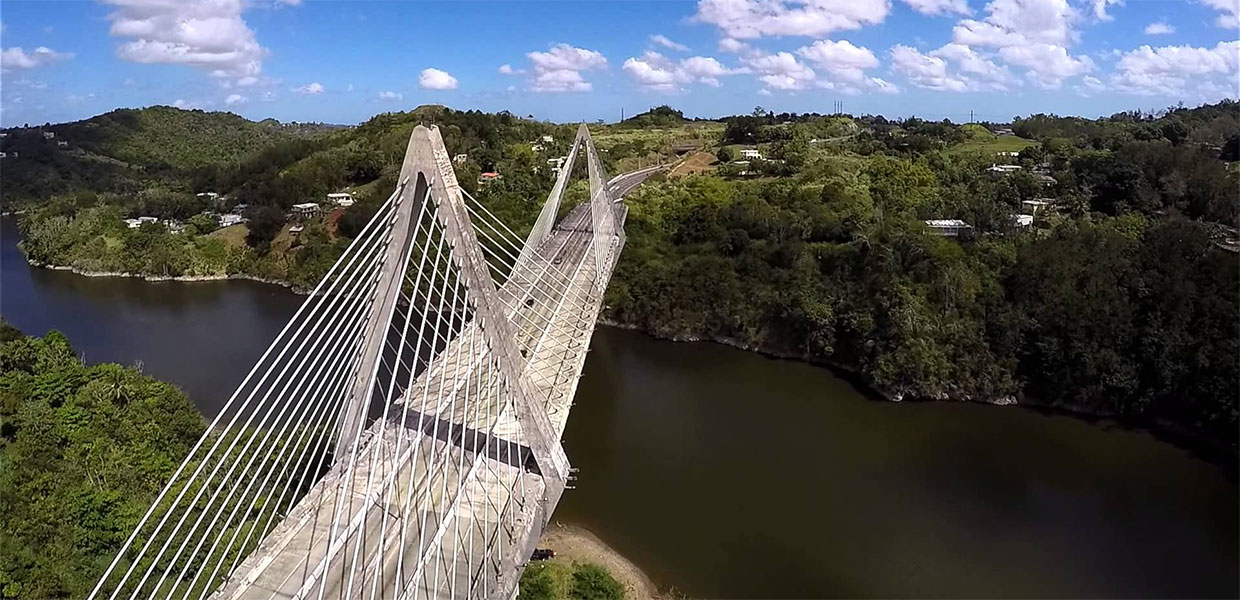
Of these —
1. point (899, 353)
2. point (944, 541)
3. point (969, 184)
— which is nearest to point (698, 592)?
point (944, 541)

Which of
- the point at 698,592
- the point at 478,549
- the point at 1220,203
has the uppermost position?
the point at 1220,203

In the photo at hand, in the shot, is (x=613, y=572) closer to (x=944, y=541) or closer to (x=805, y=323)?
(x=944, y=541)

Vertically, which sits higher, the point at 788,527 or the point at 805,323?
Answer: the point at 805,323

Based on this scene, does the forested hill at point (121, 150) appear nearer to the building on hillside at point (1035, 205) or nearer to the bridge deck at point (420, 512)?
the bridge deck at point (420, 512)

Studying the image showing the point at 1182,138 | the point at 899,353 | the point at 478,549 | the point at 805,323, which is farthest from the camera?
the point at 1182,138

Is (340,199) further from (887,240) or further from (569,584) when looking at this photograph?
(569,584)

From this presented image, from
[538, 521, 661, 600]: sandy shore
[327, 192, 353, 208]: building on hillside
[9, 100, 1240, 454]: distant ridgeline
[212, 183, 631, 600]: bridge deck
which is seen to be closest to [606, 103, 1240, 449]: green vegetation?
[9, 100, 1240, 454]: distant ridgeline

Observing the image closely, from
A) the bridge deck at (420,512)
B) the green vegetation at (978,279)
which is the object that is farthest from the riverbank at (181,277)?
the bridge deck at (420,512)

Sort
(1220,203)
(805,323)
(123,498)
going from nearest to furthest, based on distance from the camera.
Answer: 1. (123,498)
2. (805,323)
3. (1220,203)
